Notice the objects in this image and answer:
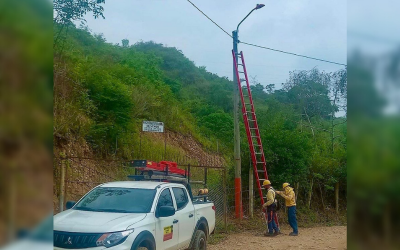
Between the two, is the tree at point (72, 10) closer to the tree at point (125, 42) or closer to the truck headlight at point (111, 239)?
the truck headlight at point (111, 239)

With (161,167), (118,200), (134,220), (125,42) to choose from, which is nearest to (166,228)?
(134,220)

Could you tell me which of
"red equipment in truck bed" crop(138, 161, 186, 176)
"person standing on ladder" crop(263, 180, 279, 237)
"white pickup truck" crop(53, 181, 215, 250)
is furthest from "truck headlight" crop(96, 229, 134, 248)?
"person standing on ladder" crop(263, 180, 279, 237)

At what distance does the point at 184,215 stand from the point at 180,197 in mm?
422

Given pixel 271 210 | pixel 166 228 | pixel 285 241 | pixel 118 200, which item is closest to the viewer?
pixel 166 228

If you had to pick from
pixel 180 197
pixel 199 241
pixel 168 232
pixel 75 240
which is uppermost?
pixel 180 197

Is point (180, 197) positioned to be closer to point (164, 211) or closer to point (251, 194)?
point (164, 211)

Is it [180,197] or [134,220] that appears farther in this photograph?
[180,197]

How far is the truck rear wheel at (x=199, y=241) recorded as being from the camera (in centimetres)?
843

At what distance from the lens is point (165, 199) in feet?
25.3

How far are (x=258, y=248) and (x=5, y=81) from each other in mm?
8837

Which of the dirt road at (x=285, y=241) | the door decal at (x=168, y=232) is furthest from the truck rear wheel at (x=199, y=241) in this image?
the dirt road at (x=285, y=241)

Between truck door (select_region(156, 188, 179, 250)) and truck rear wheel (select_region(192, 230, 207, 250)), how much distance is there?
81 centimetres

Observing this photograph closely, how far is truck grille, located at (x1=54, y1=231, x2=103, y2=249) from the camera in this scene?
6082 mm

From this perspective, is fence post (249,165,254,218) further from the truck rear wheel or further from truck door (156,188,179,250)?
truck door (156,188,179,250)
